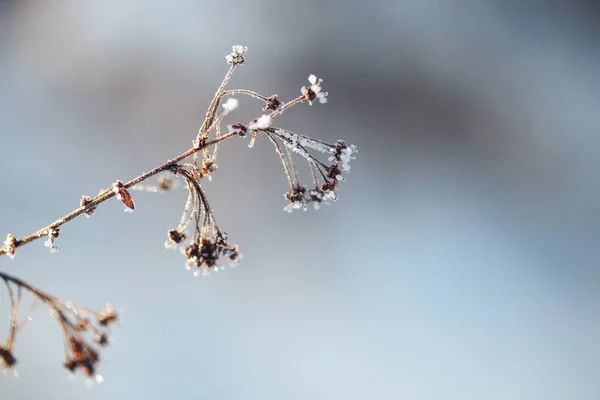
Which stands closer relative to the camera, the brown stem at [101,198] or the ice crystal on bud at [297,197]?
the brown stem at [101,198]

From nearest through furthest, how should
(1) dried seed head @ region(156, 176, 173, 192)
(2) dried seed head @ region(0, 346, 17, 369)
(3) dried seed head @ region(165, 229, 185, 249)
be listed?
(2) dried seed head @ region(0, 346, 17, 369) → (3) dried seed head @ region(165, 229, 185, 249) → (1) dried seed head @ region(156, 176, 173, 192)

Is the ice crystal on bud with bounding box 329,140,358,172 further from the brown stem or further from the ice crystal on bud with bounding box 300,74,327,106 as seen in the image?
the brown stem

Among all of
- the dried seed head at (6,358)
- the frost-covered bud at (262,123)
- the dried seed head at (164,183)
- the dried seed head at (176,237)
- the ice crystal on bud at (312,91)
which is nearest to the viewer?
the dried seed head at (6,358)

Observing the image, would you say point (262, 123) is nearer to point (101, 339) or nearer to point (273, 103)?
point (273, 103)

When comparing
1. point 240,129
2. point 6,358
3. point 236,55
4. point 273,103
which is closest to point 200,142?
point 240,129

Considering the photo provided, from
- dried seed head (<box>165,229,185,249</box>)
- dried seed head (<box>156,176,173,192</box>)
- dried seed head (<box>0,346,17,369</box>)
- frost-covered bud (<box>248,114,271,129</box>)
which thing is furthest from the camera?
dried seed head (<box>156,176,173,192</box>)

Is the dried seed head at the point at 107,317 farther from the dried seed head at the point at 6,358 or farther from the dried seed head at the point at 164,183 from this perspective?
the dried seed head at the point at 164,183

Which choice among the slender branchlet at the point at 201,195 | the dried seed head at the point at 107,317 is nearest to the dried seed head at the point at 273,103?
the slender branchlet at the point at 201,195

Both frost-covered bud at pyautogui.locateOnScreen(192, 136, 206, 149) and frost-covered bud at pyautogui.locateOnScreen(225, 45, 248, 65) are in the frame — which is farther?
Answer: frost-covered bud at pyautogui.locateOnScreen(225, 45, 248, 65)

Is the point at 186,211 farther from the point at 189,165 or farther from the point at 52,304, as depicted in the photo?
the point at 52,304

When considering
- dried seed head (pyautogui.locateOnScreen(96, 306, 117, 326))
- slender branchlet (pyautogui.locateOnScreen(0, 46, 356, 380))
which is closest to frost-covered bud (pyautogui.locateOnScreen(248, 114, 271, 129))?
slender branchlet (pyautogui.locateOnScreen(0, 46, 356, 380))

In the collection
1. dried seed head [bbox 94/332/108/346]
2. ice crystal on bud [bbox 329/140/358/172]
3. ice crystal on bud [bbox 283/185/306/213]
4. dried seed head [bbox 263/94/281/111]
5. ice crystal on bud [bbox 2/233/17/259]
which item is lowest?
dried seed head [bbox 94/332/108/346]
